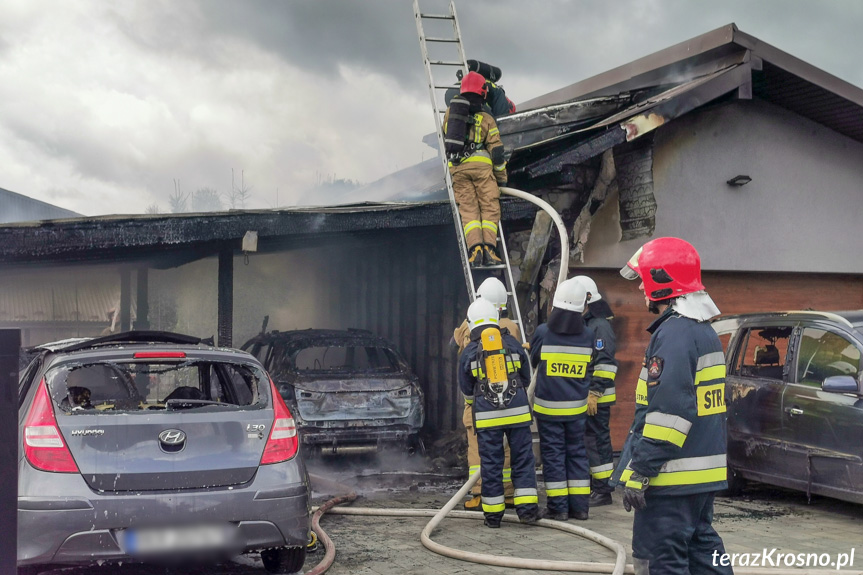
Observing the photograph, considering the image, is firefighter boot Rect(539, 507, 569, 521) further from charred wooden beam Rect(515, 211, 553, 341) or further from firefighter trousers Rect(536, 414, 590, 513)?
charred wooden beam Rect(515, 211, 553, 341)

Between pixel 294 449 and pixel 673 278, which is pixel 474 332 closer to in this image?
pixel 294 449

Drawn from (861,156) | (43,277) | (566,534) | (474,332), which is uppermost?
(861,156)

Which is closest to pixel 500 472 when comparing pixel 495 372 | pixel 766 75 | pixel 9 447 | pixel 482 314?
pixel 495 372

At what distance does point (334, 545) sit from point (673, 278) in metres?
3.27

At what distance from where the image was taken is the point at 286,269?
1409 centimetres

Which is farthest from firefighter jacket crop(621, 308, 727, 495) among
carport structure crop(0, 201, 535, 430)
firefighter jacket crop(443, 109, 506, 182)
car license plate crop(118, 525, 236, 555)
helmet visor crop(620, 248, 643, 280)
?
carport structure crop(0, 201, 535, 430)

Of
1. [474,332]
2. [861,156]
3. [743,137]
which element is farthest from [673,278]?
[861,156]

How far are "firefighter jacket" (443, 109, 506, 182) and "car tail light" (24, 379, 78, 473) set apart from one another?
5.20m

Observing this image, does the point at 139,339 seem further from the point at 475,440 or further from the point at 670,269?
the point at 670,269

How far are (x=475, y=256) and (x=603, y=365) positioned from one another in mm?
1769

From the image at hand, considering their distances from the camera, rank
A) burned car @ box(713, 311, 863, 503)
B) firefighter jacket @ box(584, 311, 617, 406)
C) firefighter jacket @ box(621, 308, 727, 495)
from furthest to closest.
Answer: firefighter jacket @ box(584, 311, 617, 406) < burned car @ box(713, 311, 863, 503) < firefighter jacket @ box(621, 308, 727, 495)

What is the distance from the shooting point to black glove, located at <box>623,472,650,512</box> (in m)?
3.69

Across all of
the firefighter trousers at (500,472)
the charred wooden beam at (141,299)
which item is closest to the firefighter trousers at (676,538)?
the firefighter trousers at (500,472)

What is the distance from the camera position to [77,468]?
452 cm
